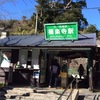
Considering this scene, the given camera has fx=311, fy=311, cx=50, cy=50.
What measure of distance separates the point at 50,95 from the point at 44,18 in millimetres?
31649

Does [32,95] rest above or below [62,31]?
below

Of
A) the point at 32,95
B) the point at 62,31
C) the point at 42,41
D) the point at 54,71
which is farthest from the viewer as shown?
Answer: the point at 42,41

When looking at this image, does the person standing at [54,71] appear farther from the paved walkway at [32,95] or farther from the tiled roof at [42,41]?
the paved walkway at [32,95]

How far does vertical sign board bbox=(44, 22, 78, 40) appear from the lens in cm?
1880

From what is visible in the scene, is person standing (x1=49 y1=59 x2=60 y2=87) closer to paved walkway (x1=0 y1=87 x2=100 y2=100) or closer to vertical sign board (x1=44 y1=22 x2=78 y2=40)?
vertical sign board (x1=44 y1=22 x2=78 y2=40)

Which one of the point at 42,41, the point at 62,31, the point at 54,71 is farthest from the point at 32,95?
the point at 62,31

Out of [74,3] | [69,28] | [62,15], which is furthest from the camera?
[74,3]

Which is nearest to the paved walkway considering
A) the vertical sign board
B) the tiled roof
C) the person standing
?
the person standing

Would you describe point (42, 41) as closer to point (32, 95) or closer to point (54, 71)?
point (54, 71)

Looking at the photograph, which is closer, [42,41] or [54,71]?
[54,71]

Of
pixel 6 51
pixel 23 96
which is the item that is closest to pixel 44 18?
pixel 6 51

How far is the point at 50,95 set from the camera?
15.8m

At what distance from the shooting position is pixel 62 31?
1919 centimetres

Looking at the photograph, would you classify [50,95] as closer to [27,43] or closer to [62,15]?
[27,43]
